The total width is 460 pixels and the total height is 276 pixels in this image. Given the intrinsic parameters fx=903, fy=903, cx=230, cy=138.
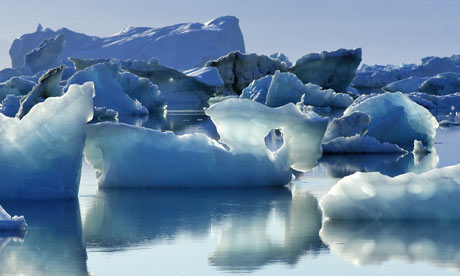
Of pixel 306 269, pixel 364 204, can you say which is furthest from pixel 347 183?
pixel 306 269

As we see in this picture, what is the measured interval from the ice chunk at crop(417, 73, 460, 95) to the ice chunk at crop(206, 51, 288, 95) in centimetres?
603

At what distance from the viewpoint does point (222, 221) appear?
19.4 ft

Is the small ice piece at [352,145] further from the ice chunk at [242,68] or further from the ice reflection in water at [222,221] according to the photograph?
the ice chunk at [242,68]

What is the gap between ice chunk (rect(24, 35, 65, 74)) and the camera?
4625 centimetres

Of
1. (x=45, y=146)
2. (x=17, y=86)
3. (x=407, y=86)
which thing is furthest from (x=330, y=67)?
(x=45, y=146)

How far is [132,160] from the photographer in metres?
7.50

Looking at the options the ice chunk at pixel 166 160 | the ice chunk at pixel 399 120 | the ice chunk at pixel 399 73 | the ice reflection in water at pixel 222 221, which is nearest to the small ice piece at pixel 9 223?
the ice reflection in water at pixel 222 221

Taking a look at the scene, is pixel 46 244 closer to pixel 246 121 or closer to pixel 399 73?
pixel 246 121

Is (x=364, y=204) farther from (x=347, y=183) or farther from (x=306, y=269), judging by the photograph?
(x=306, y=269)

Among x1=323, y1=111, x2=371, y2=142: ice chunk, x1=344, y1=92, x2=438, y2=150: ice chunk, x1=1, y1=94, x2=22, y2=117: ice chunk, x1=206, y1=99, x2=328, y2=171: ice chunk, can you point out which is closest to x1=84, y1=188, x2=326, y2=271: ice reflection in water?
x1=206, y1=99, x2=328, y2=171: ice chunk

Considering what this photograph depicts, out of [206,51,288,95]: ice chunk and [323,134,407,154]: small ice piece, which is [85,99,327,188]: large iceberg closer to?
[323,134,407,154]: small ice piece

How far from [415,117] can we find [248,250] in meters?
8.91

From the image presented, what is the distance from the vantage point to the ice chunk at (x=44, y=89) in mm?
17019

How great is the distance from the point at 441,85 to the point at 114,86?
18350 millimetres
